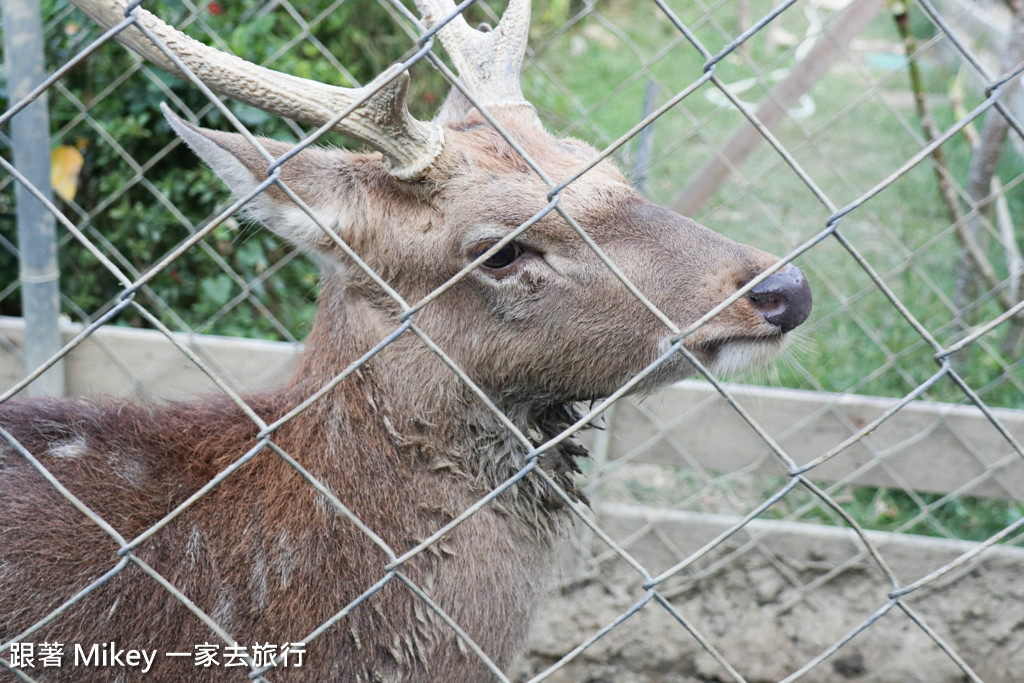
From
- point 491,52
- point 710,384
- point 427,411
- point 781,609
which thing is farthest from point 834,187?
point 427,411

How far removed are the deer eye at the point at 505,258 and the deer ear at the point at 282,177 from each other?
46cm

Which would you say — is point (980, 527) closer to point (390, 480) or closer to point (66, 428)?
point (390, 480)

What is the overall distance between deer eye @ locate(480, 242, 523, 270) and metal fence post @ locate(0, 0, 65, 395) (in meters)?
1.76

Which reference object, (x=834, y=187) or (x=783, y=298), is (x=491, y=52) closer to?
(x=783, y=298)

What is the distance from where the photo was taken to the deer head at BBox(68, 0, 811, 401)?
90.1 inches

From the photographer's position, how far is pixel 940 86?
9578 mm

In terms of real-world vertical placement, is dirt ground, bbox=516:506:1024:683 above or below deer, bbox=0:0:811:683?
below

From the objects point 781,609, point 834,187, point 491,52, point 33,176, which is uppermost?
point 33,176

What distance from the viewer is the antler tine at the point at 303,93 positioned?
176 cm

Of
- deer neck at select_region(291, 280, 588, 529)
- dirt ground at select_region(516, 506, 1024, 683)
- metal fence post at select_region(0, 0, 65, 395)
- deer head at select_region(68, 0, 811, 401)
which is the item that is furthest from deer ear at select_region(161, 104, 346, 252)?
dirt ground at select_region(516, 506, 1024, 683)

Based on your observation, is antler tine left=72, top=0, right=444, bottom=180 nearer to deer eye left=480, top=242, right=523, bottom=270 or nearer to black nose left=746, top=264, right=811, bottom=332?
deer eye left=480, top=242, right=523, bottom=270

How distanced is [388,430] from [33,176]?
182 cm

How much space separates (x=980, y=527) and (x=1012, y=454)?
0.81 meters

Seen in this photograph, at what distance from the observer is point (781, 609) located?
152 inches
